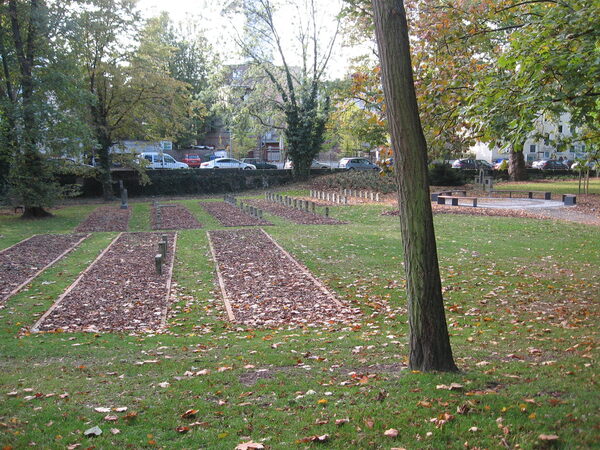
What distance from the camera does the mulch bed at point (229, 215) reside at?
21544 mm

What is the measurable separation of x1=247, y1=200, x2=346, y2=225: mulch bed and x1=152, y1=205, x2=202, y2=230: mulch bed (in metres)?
3.73

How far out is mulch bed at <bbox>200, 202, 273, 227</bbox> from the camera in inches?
848

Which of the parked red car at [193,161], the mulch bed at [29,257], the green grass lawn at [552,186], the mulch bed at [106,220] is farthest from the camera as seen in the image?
the parked red car at [193,161]

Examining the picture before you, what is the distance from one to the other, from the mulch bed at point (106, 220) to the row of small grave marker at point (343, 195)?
10895mm

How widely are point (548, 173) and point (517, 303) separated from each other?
41413 millimetres

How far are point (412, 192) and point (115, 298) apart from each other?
6871mm

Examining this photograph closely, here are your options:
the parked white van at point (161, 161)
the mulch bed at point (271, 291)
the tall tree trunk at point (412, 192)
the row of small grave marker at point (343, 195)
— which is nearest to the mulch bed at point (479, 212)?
the row of small grave marker at point (343, 195)

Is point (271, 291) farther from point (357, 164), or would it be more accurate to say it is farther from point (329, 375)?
point (357, 164)

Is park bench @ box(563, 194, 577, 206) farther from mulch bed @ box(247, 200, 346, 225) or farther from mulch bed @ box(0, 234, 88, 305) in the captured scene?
mulch bed @ box(0, 234, 88, 305)

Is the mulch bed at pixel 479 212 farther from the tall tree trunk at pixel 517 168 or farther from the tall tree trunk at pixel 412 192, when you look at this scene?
the tall tree trunk at pixel 517 168

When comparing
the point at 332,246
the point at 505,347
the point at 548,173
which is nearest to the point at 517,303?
the point at 505,347

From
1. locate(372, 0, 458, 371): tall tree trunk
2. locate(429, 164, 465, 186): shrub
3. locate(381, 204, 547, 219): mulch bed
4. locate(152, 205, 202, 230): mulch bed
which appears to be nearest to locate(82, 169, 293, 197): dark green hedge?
locate(152, 205, 202, 230): mulch bed

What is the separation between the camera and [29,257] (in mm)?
14680

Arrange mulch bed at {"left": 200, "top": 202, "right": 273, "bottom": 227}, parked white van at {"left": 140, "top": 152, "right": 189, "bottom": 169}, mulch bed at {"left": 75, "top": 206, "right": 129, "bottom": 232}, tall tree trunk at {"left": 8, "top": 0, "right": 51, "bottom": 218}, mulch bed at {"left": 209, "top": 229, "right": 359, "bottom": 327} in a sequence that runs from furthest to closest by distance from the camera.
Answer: parked white van at {"left": 140, "top": 152, "right": 189, "bottom": 169}
tall tree trunk at {"left": 8, "top": 0, "right": 51, "bottom": 218}
mulch bed at {"left": 200, "top": 202, "right": 273, "bottom": 227}
mulch bed at {"left": 75, "top": 206, "right": 129, "bottom": 232}
mulch bed at {"left": 209, "top": 229, "right": 359, "bottom": 327}
